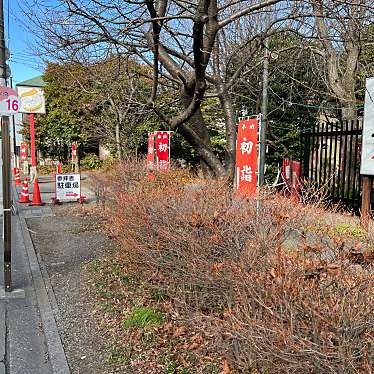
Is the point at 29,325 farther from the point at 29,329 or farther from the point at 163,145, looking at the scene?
the point at 163,145

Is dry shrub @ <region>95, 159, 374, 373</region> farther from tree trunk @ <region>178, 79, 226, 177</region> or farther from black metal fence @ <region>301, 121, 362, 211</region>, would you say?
black metal fence @ <region>301, 121, 362, 211</region>

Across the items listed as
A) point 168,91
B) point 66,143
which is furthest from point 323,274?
point 66,143

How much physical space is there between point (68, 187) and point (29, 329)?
8384mm

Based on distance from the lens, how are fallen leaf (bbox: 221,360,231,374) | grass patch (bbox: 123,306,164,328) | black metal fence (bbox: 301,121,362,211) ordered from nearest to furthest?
fallen leaf (bbox: 221,360,231,374) < grass patch (bbox: 123,306,164,328) < black metal fence (bbox: 301,121,362,211)

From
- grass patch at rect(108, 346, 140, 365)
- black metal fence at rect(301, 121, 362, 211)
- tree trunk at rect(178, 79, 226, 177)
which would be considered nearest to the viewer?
grass patch at rect(108, 346, 140, 365)

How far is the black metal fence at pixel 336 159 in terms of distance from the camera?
8.70 meters

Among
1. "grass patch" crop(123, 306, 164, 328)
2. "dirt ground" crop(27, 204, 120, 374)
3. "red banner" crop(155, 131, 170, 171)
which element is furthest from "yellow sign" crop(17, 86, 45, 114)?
"grass patch" crop(123, 306, 164, 328)

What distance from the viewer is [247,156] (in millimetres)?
6477

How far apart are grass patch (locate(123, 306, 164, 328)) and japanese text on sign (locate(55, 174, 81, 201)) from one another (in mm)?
8711

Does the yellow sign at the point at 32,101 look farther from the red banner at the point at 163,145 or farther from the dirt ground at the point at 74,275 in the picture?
the red banner at the point at 163,145

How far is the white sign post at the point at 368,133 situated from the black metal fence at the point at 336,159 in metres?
1.04

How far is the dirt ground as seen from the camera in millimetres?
3389

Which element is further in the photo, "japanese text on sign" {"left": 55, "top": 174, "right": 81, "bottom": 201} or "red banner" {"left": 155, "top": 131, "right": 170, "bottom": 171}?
"japanese text on sign" {"left": 55, "top": 174, "right": 81, "bottom": 201}

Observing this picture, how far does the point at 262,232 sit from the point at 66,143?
26.0 m
